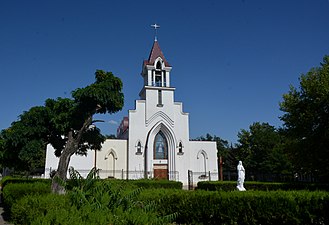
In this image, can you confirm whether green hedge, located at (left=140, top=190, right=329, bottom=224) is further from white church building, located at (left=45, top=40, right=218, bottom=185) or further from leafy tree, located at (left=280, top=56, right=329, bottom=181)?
white church building, located at (left=45, top=40, right=218, bottom=185)

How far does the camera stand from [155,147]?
39.1 m

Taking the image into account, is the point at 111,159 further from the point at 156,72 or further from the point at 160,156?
the point at 156,72

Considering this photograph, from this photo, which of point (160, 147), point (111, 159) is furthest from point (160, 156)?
point (111, 159)

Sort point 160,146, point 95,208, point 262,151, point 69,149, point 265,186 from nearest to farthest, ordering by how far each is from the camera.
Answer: point 95,208
point 69,149
point 265,186
point 160,146
point 262,151

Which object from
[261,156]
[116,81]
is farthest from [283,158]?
[116,81]

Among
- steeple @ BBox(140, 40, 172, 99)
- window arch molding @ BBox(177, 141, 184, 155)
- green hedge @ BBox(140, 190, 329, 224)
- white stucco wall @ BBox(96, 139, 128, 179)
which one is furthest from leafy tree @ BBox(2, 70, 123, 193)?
steeple @ BBox(140, 40, 172, 99)

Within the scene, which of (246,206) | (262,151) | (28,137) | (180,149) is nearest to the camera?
(246,206)

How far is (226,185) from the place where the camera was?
2553cm

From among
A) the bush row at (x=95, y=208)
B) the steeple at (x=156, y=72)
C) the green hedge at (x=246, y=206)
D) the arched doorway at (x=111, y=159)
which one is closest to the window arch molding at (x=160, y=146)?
the arched doorway at (x=111, y=159)

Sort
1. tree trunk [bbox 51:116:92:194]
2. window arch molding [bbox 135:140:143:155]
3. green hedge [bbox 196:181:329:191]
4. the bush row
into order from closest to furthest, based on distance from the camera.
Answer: the bush row < tree trunk [bbox 51:116:92:194] < green hedge [bbox 196:181:329:191] < window arch molding [bbox 135:140:143:155]

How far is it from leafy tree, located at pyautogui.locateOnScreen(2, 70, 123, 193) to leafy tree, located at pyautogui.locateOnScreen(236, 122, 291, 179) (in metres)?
30.0

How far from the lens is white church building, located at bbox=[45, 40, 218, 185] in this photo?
124 ft

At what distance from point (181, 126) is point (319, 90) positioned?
21.1m

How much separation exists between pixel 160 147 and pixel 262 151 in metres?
17.9
